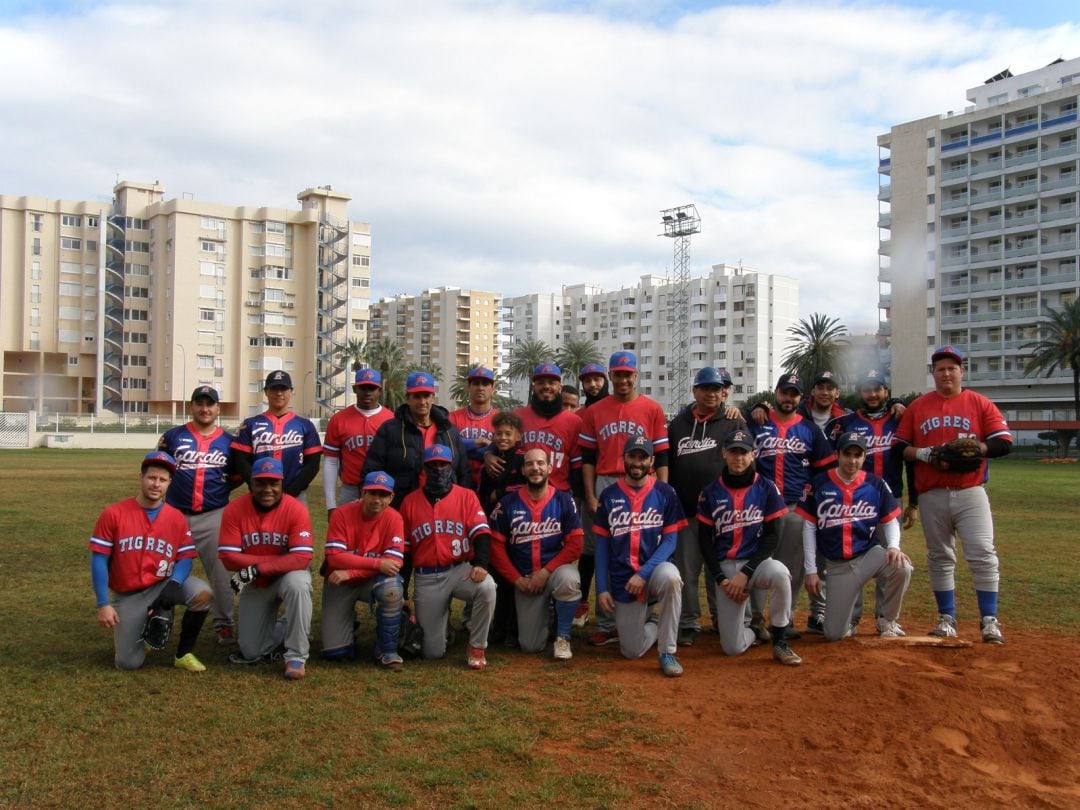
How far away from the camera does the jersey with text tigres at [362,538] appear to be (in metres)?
6.41

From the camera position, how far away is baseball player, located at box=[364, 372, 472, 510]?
23.0ft

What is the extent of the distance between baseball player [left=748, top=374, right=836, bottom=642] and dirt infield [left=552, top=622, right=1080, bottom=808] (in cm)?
100

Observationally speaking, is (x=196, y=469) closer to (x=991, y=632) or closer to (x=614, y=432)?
(x=614, y=432)

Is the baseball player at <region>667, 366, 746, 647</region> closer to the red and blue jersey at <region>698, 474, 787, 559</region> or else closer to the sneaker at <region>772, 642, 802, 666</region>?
the red and blue jersey at <region>698, 474, 787, 559</region>

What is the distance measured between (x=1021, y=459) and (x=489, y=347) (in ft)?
319

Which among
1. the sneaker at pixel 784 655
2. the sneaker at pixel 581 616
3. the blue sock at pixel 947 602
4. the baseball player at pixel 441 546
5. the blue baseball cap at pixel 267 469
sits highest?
the blue baseball cap at pixel 267 469

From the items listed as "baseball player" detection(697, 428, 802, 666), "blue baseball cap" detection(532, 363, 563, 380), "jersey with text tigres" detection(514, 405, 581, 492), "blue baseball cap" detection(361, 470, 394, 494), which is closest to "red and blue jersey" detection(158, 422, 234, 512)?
"blue baseball cap" detection(361, 470, 394, 494)

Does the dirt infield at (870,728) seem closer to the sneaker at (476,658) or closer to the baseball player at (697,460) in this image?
the sneaker at (476,658)

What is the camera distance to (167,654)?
22.2ft

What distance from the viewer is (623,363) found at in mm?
7180

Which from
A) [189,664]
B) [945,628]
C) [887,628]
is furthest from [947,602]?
[189,664]

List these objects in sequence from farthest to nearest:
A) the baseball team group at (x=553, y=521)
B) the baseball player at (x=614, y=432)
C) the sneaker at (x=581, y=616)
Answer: the sneaker at (x=581, y=616) → the baseball player at (x=614, y=432) → the baseball team group at (x=553, y=521)

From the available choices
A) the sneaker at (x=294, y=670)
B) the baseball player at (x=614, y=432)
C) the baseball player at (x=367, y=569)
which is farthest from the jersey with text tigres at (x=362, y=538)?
the baseball player at (x=614, y=432)

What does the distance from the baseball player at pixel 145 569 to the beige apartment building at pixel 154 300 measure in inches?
2741
